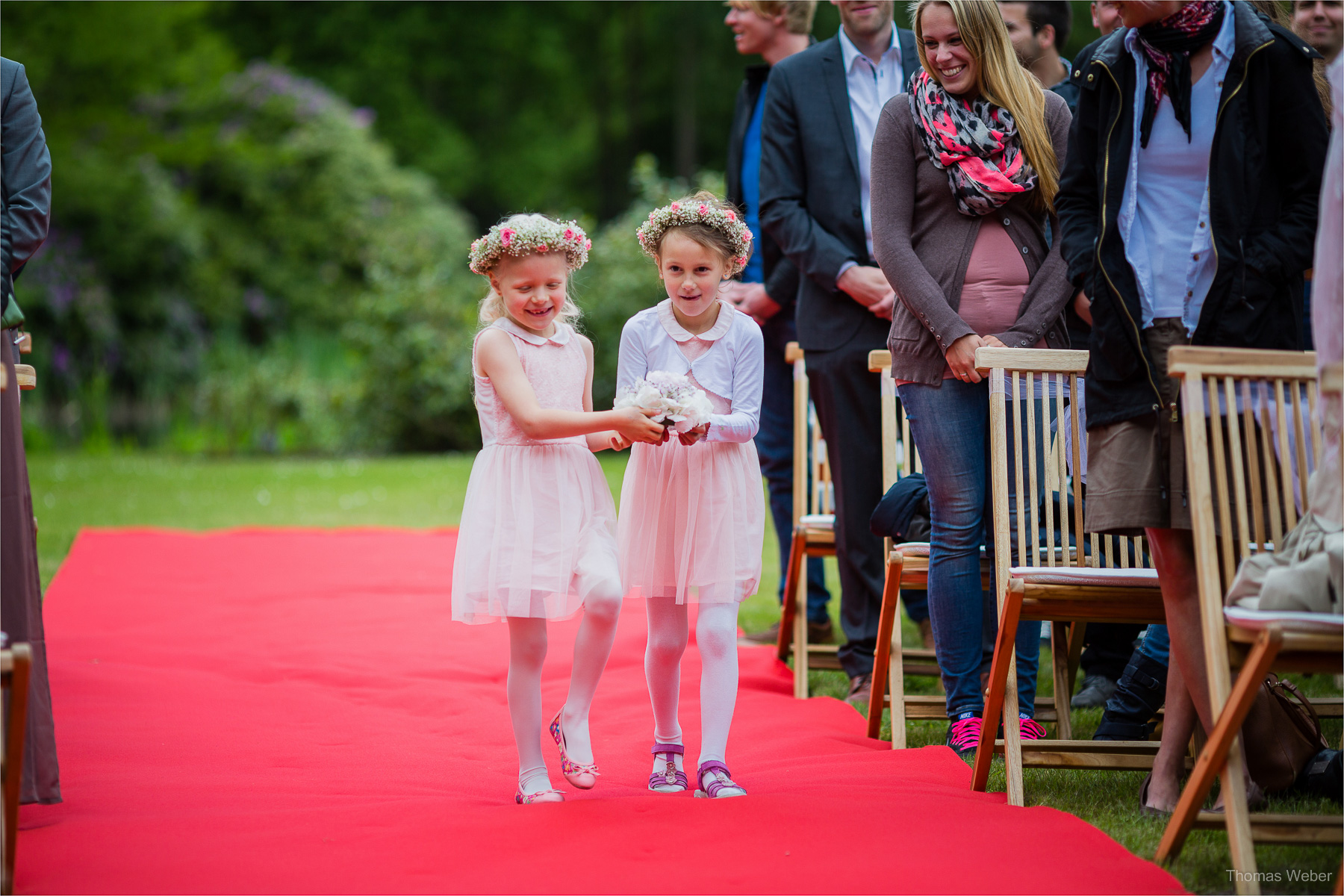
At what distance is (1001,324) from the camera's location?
3.99 meters

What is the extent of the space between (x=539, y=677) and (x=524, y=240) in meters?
1.13

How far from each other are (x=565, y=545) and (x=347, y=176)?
1872cm

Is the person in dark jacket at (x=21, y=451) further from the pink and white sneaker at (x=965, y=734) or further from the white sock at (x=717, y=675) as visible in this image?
the pink and white sneaker at (x=965, y=734)

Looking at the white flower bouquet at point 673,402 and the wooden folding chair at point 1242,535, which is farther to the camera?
the white flower bouquet at point 673,402

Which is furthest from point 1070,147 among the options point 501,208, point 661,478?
point 501,208

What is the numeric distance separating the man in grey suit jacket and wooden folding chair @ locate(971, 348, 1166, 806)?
93 cm

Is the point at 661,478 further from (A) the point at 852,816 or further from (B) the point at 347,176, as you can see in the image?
(B) the point at 347,176

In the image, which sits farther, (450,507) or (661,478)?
(450,507)

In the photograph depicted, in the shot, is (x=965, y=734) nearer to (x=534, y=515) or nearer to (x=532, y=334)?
(x=534, y=515)

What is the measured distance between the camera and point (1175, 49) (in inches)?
123

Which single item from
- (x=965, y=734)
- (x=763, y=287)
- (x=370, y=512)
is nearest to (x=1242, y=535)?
(x=965, y=734)

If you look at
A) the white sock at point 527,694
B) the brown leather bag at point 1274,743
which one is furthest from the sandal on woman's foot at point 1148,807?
the white sock at point 527,694

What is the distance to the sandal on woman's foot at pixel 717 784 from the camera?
332 centimetres

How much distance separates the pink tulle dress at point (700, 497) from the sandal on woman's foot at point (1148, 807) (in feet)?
3.58
